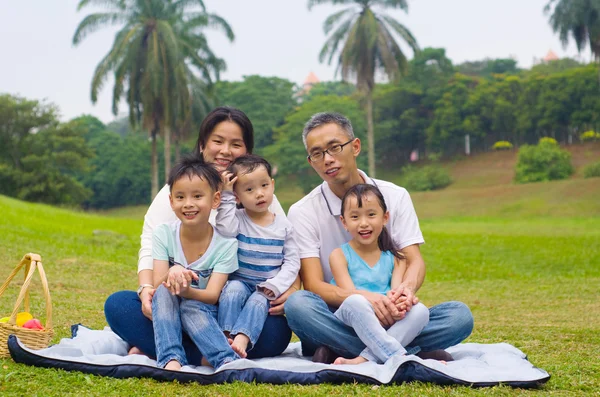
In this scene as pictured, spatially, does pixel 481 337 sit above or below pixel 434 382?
below

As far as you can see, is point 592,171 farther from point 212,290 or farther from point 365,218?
point 212,290

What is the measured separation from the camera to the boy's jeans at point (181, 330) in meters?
3.84

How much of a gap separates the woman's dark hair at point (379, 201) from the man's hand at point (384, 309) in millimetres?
436

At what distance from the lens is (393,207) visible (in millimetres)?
4441

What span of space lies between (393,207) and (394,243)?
0.23 meters

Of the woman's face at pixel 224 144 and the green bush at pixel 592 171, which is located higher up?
the woman's face at pixel 224 144

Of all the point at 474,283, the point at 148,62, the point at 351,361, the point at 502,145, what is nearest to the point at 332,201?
the point at 351,361

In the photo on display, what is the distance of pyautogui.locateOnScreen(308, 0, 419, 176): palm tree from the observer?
1178 inches

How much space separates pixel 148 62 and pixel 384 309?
83.9 feet

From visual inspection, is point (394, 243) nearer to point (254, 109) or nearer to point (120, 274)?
point (120, 274)

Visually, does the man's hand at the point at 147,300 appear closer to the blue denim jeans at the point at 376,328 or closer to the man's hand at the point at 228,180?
the man's hand at the point at 228,180

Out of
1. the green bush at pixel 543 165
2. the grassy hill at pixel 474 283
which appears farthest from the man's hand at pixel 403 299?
the green bush at pixel 543 165

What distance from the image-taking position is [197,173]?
13.3ft

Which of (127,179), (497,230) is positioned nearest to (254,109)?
(127,179)
